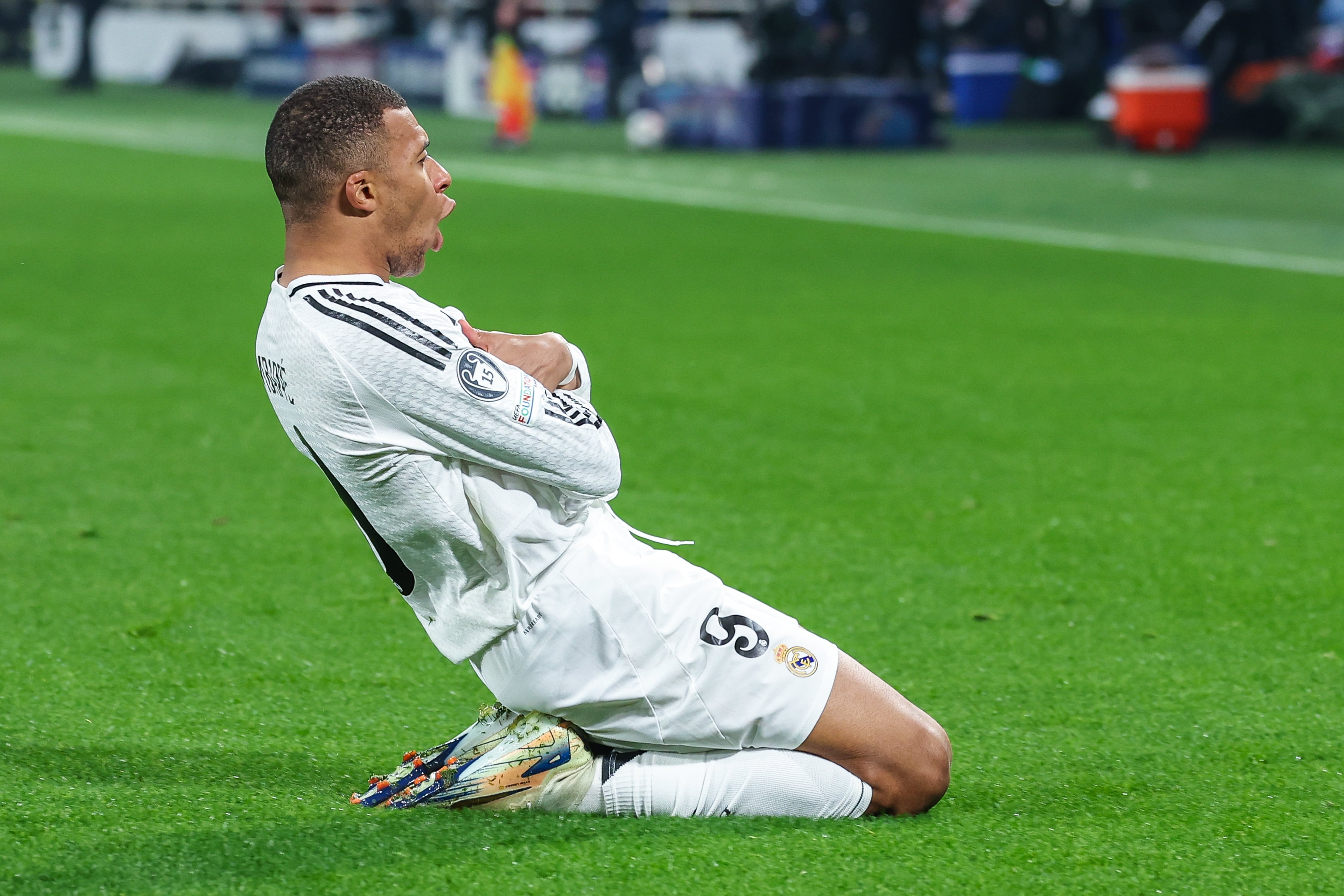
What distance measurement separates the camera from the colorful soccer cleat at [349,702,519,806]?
3359 millimetres

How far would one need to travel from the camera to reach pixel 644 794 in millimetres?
3324

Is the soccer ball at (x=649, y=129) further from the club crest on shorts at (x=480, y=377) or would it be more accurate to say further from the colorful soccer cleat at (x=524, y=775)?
the club crest on shorts at (x=480, y=377)

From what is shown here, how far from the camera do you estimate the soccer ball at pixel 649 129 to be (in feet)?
83.7

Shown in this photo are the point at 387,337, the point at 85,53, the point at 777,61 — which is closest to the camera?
the point at 387,337

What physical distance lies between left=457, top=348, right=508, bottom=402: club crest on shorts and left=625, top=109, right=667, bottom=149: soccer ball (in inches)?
902

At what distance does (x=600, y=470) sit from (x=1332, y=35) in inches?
1563

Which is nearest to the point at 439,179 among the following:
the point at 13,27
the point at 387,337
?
the point at 387,337

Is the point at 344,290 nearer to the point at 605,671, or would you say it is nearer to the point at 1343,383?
the point at 605,671

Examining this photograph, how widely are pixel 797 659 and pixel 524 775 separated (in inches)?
22.2

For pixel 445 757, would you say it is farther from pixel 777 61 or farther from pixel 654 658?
pixel 777 61

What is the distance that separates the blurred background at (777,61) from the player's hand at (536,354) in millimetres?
17820

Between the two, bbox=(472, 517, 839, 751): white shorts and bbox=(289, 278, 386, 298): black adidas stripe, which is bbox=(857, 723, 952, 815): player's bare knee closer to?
bbox=(472, 517, 839, 751): white shorts

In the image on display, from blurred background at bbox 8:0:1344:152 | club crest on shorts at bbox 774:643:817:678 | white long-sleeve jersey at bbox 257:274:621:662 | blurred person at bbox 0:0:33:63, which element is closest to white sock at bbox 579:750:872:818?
club crest on shorts at bbox 774:643:817:678

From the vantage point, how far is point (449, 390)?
295 cm
